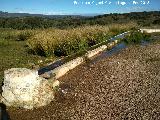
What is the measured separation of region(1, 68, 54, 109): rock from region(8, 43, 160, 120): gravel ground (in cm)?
20

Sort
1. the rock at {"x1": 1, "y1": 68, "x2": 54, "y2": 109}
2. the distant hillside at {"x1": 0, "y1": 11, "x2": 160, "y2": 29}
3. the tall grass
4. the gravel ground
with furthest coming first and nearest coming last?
the distant hillside at {"x1": 0, "y1": 11, "x2": 160, "y2": 29} < the tall grass < the rock at {"x1": 1, "y1": 68, "x2": 54, "y2": 109} < the gravel ground

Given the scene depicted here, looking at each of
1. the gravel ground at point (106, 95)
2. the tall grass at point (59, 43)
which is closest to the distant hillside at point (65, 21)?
the tall grass at point (59, 43)

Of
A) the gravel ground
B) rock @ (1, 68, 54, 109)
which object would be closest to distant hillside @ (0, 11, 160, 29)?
the gravel ground

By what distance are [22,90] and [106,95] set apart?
2.35m

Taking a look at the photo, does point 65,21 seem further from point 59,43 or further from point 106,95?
point 106,95

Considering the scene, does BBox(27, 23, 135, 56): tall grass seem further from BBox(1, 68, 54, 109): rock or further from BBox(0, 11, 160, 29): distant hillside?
BBox(0, 11, 160, 29): distant hillside

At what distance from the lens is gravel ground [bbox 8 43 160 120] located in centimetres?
714

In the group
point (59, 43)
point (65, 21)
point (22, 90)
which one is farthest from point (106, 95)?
point (65, 21)

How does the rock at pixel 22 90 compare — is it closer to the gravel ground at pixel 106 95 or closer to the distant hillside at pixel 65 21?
the gravel ground at pixel 106 95

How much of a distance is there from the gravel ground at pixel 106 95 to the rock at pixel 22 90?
0.66 ft

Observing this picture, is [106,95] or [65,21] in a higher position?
[106,95]

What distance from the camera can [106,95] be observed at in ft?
28.2

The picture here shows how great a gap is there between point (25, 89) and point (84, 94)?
1.93 meters

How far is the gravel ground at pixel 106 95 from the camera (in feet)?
23.4
